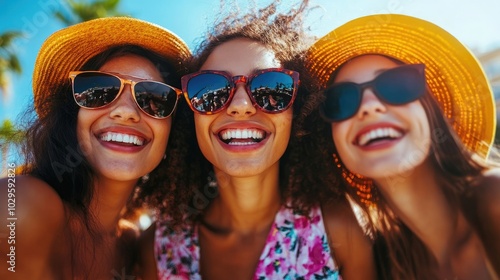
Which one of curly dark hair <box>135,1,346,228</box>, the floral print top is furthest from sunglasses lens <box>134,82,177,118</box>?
the floral print top

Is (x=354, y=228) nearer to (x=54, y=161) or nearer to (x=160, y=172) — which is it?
(x=160, y=172)

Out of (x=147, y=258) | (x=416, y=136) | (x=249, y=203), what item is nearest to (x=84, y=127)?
(x=147, y=258)

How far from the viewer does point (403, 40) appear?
2621 mm

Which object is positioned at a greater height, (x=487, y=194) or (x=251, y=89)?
(x=251, y=89)

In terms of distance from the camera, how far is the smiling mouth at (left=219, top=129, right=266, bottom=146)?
2.62 meters

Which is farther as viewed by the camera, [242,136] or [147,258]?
[147,258]

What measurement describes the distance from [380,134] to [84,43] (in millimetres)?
2065

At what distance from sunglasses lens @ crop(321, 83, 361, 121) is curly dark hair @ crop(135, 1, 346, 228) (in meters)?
0.31

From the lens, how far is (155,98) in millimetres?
2707

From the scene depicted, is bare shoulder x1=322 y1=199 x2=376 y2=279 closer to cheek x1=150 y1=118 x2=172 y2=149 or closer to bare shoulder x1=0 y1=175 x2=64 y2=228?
cheek x1=150 y1=118 x2=172 y2=149

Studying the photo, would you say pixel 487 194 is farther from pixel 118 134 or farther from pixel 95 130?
pixel 95 130

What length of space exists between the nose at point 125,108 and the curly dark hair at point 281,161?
21.9 inches

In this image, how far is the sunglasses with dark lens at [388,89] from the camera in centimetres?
240

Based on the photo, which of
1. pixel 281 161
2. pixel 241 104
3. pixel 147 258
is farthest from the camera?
pixel 281 161
